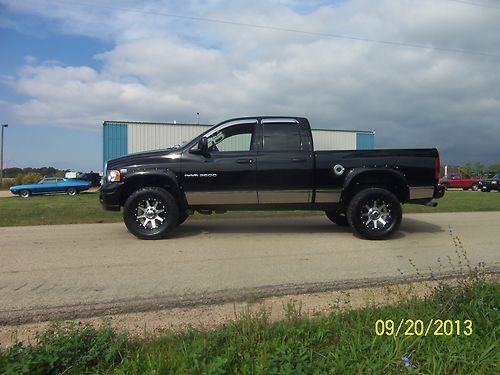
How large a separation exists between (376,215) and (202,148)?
332 cm

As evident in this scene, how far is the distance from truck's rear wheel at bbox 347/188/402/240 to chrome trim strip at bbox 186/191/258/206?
5.85 feet

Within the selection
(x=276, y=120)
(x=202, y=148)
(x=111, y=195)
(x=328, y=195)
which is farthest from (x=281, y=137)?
(x=111, y=195)

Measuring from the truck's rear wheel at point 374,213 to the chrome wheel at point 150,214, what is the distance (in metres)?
3.32

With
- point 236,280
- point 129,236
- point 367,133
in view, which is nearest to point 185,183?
point 129,236

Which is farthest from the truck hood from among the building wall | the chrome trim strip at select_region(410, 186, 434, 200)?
the building wall

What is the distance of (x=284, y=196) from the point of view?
8.00 meters

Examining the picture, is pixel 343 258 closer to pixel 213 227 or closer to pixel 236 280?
pixel 236 280

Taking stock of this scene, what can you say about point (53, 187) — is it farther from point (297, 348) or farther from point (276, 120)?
point (297, 348)

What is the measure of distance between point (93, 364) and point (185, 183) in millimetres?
4939

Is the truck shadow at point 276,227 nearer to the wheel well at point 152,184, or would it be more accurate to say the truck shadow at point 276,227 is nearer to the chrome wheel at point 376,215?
the chrome wheel at point 376,215

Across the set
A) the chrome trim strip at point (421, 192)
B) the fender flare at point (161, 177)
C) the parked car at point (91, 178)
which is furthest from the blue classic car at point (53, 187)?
the chrome trim strip at point (421, 192)

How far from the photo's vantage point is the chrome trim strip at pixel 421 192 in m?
8.05

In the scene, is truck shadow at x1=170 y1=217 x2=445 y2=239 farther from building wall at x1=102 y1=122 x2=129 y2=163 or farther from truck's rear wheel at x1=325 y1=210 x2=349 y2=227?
building wall at x1=102 y1=122 x2=129 y2=163

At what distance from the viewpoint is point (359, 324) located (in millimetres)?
3574
